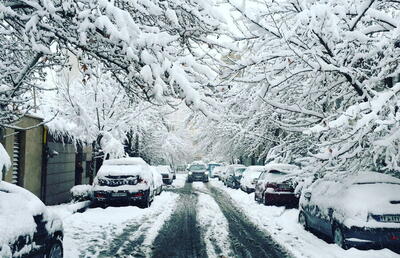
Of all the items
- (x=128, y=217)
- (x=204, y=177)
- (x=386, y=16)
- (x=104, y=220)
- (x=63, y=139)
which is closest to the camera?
(x=386, y=16)

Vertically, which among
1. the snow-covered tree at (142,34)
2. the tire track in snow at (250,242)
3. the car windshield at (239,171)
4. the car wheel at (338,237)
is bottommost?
the tire track in snow at (250,242)

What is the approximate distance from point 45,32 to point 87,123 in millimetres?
12382

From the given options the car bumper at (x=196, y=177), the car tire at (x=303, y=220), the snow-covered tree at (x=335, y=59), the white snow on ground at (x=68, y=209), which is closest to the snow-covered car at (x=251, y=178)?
the white snow on ground at (x=68, y=209)

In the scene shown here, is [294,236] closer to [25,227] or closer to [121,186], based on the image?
[121,186]

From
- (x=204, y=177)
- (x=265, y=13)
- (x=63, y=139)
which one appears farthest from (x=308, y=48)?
(x=204, y=177)

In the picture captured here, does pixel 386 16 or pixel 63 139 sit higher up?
pixel 386 16

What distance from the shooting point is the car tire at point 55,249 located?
5.77m

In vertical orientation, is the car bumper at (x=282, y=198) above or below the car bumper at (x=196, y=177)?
below

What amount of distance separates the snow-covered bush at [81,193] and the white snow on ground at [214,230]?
4.12 meters

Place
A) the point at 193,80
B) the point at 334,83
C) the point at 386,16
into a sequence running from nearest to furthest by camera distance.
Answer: the point at 193,80 → the point at 386,16 → the point at 334,83

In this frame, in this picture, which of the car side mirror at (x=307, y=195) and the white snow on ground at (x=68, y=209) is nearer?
the car side mirror at (x=307, y=195)

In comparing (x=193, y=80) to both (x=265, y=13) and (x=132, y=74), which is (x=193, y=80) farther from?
(x=265, y=13)

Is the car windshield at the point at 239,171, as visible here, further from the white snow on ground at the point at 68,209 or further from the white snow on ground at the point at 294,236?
the white snow on ground at the point at 68,209

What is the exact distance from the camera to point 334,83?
9031mm
